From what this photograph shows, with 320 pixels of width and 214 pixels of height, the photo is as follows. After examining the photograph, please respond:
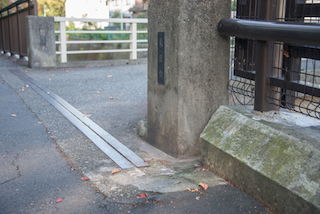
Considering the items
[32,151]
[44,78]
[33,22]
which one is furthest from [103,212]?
[33,22]

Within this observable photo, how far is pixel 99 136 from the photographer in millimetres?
4316

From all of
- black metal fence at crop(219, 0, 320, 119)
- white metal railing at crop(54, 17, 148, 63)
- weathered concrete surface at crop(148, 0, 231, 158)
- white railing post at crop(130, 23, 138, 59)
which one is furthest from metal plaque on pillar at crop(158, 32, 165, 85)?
white railing post at crop(130, 23, 138, 59)

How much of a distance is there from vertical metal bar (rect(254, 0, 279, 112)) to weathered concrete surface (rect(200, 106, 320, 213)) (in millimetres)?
162

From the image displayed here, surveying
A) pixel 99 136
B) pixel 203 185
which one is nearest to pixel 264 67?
pixel 203 185

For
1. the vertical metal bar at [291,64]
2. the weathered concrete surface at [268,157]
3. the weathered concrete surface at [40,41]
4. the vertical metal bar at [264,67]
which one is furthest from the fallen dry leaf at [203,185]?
the weathered concrete surface at [40,41]

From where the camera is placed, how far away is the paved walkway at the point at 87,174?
254 cm

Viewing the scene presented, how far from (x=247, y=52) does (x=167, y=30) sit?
0.88 meters

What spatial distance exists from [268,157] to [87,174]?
167cm

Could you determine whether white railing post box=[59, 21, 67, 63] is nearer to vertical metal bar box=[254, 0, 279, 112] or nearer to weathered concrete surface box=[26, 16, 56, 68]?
weathered concrete surface box=[26, 16, 56, 68]

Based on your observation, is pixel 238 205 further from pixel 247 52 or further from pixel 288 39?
pixel 247 52

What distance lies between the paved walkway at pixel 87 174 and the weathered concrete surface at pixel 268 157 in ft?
0.51

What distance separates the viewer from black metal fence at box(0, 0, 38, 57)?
12.4 meters

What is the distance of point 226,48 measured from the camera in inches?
140

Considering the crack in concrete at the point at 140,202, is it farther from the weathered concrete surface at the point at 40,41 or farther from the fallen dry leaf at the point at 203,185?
the weathered concrete surface at the point at 40,41
